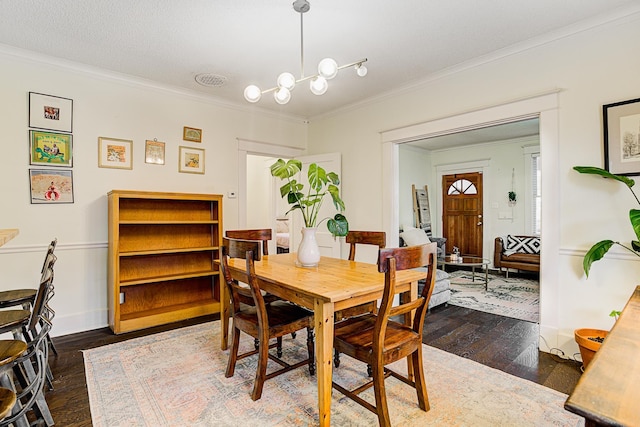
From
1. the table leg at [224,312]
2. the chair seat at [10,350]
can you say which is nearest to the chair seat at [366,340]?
the table leg at [224,312]

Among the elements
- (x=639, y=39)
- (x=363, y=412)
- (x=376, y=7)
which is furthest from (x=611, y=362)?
(x=639, y=39)

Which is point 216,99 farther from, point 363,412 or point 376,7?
point 363,412

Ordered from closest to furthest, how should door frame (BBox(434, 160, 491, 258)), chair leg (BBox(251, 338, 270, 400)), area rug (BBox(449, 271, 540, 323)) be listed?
chair leg (BBox(251, 338, 270, 400)) → area rug (BBox(449, 271, 540, 323)) → door frame (BBox(434, 160, 491, 258))

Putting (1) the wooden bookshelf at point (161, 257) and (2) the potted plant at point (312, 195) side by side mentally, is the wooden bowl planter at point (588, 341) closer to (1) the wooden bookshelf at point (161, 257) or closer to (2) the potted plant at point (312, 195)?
(2) the potted plant at point (312, 195)

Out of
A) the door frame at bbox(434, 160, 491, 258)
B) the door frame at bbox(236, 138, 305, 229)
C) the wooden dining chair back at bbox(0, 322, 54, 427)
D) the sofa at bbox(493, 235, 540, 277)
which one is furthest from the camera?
the door frame at bbox(434, 160, 491, 258)

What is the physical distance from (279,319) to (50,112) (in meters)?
2.91

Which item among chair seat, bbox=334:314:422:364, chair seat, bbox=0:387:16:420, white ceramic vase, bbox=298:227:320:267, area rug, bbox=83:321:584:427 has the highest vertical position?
white ceramic vase, bbox=298:227:320:267

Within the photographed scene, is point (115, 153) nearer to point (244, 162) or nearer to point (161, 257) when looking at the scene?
point (161, 257)

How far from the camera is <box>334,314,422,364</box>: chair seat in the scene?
5.54ft

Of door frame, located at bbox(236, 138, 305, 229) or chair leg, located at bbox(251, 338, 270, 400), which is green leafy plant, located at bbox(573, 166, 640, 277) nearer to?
chair leg, located at bbox(251, 338, 270, 400)

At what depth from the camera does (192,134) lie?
3928 millimetres

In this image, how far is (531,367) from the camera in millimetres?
2434

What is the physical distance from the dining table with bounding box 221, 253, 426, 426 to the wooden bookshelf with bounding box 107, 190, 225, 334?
4.03 ft

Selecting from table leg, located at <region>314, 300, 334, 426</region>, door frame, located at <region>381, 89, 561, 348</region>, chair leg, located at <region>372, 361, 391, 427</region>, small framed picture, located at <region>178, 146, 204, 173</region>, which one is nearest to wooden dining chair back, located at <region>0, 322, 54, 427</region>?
table leg, located at <region>314, 300, 334, 426</region>
